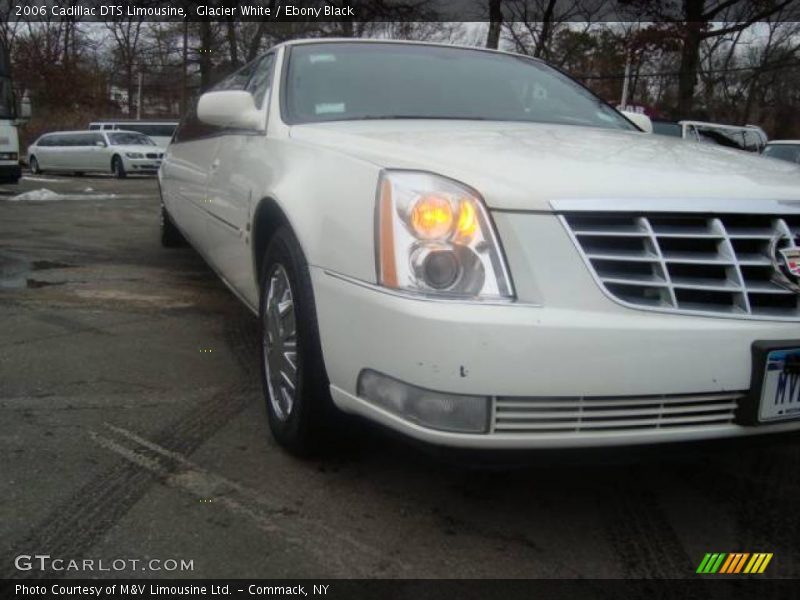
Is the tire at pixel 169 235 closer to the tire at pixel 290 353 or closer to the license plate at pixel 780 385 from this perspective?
the tire at pixel 290 353

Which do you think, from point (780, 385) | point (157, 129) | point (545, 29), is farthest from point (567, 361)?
point (157, 129)

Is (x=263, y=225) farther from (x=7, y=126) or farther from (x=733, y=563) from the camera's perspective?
(x=7, y=126)

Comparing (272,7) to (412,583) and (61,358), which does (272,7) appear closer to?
(61,358)

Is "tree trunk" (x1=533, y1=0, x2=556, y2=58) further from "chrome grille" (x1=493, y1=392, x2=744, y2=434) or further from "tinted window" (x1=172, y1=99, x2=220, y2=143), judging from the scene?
"chrome grille" (x1=493, y1=392, x2=744, y2=434)

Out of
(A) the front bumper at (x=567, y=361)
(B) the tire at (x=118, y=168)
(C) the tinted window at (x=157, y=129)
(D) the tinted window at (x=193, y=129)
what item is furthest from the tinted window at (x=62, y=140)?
(A) the front bumper at (x=567, y=361)

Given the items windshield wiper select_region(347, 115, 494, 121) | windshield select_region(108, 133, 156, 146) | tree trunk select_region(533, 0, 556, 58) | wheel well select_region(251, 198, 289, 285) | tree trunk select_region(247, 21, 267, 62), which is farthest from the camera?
tree trunk select_region(247, 21, 267, 62)

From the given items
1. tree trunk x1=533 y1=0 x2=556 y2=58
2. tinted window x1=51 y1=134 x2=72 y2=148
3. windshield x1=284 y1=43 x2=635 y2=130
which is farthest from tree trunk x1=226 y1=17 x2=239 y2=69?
windshield x1=284 y1=43 x2=635 y2=130

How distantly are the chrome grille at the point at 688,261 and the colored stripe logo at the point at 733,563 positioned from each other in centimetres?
70

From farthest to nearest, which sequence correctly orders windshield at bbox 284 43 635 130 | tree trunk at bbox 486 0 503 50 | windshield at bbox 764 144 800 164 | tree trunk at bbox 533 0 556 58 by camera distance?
tree trunk at bbox 533 0 556 58
tree trunk at bbox 486 0 503 50
windshield at bbox 764 144 800 164
windshield at bbox 284 43 635 130

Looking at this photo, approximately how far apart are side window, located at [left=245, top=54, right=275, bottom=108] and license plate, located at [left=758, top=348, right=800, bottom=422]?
95.4 inches

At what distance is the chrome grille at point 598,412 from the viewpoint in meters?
1.99

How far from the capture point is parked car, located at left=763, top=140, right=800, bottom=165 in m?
12.2

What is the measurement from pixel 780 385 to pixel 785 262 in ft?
1.12

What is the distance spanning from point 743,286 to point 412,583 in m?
1.20
